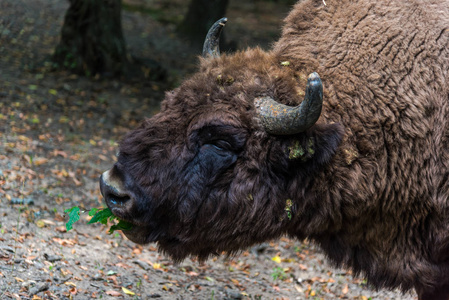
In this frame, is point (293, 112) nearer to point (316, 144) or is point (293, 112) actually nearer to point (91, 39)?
point (316, 144)

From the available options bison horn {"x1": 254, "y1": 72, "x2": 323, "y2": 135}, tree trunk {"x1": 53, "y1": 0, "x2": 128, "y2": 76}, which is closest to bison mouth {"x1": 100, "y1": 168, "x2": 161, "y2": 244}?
bison horn {"x1": 254, "y1": 72, "x2": 323, "y2": 135}

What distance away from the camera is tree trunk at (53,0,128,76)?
10.6 metres

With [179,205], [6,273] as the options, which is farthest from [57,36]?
[179,205]

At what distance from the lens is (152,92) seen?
11117 millimetres

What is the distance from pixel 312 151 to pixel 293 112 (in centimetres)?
36

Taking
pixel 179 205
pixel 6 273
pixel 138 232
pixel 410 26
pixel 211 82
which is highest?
pixel 410 26

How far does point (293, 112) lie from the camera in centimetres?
372

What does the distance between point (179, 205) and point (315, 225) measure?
1051 mm

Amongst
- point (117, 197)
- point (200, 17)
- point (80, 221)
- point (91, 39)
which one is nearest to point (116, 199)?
point (117, 197)

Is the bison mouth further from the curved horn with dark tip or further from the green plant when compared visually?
the green plant

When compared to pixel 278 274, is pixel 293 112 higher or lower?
higher

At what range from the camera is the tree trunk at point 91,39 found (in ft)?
34.9

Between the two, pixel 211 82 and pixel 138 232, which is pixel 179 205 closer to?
pixel 138 232

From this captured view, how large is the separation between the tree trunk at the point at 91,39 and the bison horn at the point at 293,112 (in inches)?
296
